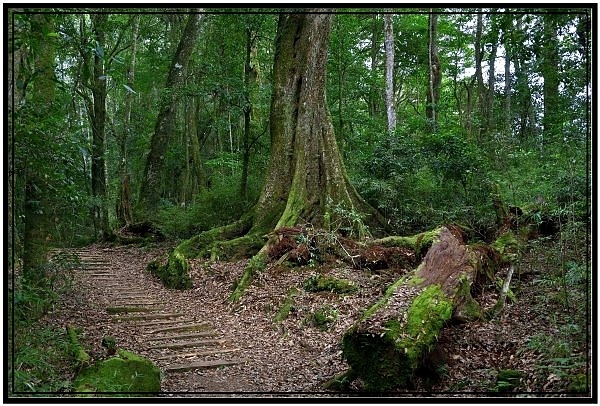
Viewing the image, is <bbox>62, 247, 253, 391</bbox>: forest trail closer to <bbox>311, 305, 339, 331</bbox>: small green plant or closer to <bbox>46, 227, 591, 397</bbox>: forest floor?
<bbox>46, 227, 591, 397</bbox>: forest floor

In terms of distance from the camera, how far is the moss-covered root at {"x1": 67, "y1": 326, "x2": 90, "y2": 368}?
5.61 m

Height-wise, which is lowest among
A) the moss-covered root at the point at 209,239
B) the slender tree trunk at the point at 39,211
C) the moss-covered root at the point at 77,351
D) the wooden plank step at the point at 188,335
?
the wooden plank step at the point at 188,335

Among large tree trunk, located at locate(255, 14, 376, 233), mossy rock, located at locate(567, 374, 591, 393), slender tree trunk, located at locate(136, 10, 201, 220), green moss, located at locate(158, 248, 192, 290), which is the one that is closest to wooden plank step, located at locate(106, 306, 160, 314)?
green moss, located at locate(158, 248, 192, 290)

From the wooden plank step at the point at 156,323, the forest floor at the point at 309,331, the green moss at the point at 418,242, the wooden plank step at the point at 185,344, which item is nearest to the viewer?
the forest floor at the point at 309,331

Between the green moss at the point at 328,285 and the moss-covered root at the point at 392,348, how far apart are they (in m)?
2.81

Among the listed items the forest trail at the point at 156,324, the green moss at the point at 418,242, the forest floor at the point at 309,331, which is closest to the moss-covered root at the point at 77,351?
the forest floor at the point at 309,331

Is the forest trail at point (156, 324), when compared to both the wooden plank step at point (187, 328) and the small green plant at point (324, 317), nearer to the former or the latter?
the wooden plank step at point (187, 328)

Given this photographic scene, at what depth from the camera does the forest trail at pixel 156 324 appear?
6695 mm

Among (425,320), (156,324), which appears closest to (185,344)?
(156,324)

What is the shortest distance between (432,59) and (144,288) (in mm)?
13006

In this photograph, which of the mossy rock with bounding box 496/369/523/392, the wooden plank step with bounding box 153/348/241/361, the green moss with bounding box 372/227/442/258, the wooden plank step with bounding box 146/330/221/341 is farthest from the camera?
the green moss with bounding box 372/227/442/258

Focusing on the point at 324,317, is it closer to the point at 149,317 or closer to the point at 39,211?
the point at 149,317

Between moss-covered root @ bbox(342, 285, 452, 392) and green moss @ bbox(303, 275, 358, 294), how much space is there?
9.23 feet

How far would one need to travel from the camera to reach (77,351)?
5871mm
